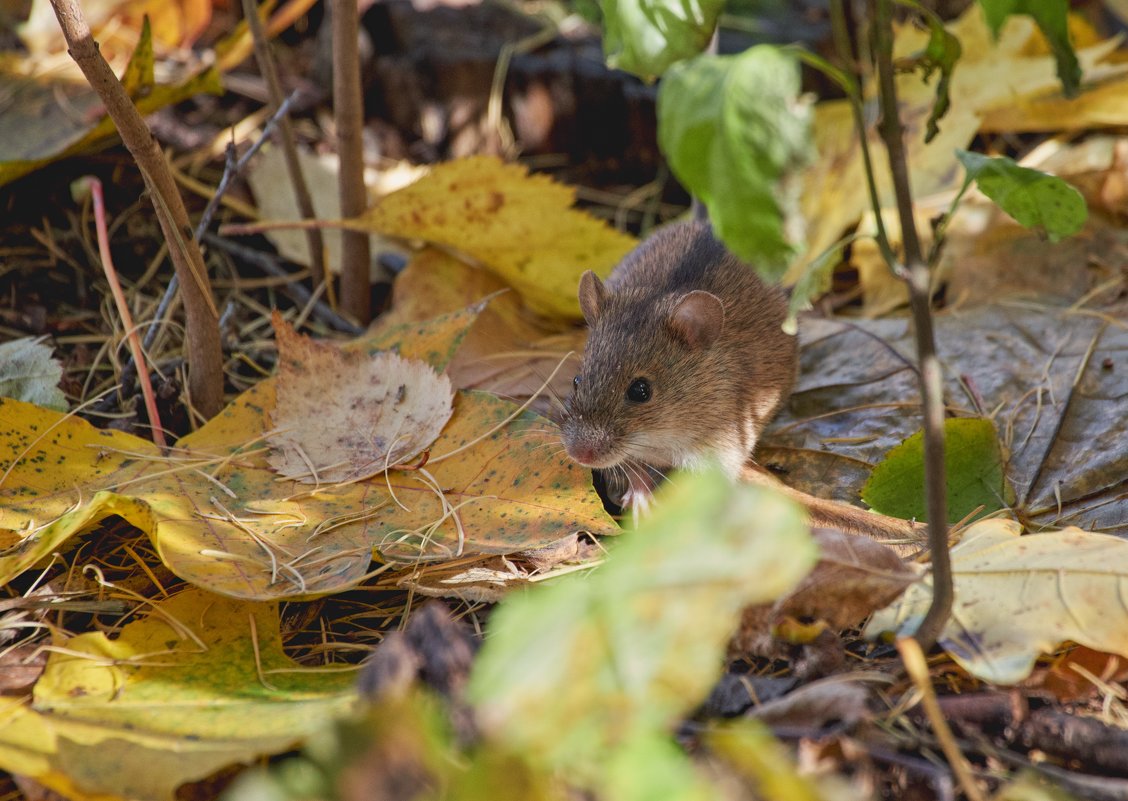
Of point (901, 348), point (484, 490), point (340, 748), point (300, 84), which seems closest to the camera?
point (340, 748)

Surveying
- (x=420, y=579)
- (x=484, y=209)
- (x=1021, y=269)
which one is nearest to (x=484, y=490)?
(x=420, y=579)

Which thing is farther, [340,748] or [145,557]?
[145,557]

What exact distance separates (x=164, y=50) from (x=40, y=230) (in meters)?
1.45

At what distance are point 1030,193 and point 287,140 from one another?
2.80 m

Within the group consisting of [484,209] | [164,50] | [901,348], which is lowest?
[901,348]

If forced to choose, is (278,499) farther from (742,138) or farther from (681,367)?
(742,138)

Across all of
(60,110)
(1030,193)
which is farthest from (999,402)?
(60,110)

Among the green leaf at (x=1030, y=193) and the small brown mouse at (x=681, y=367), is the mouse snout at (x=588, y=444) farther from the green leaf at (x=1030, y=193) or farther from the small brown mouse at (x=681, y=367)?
the green leaf at (x=1030, y=193)

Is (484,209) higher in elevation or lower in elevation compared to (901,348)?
higher

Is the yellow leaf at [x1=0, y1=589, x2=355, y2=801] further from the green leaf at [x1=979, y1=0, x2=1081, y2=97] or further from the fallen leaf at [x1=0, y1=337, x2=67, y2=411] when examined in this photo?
the green leaf at [x1=979, y1=0, x2=1081, y2=97]

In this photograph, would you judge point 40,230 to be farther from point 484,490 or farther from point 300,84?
point 484,490

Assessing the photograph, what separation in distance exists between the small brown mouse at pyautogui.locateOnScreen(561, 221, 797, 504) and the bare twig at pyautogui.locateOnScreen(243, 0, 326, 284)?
117 cm

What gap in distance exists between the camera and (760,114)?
155 cm

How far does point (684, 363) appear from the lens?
3570mm
